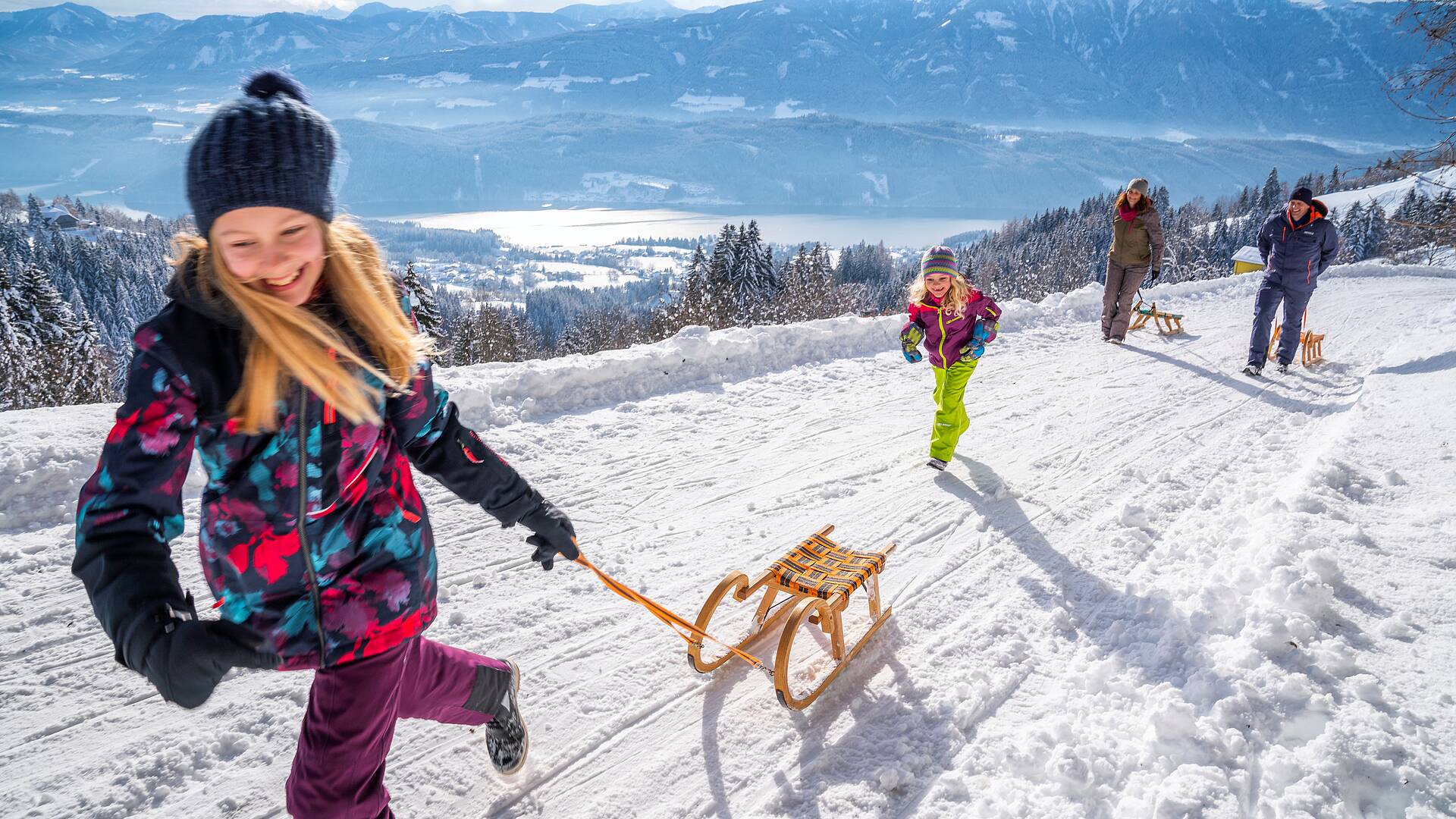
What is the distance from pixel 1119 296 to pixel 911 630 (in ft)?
28.9

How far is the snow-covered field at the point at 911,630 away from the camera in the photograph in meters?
2.85

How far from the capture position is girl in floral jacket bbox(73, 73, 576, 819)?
60.2 inches

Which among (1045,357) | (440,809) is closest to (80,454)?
(440,809)

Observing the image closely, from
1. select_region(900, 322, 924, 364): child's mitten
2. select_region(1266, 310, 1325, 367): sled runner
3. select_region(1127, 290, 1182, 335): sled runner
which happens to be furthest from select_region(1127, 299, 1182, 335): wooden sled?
select_region(900, 322, 924, 364): child's mitten

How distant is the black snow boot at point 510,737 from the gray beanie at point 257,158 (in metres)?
1.95

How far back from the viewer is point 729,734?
3250 millimetres

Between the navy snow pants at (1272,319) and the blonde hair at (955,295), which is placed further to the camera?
the navy snow pants at (1272,319)

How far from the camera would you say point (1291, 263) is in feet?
28.4

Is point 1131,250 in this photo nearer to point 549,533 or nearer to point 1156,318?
point 1156,318

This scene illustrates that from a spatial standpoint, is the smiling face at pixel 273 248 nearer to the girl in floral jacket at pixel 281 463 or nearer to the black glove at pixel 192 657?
the girl in floral jacket at pixel 281 463

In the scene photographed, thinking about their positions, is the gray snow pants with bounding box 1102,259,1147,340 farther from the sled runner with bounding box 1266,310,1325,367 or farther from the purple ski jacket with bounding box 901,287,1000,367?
the purple ski jacket with bounding box 901,287,1000,367

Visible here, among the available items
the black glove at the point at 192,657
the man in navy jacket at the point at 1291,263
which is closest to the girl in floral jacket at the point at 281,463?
the black glove at the point at 192,657

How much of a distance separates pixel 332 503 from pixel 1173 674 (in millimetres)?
3846

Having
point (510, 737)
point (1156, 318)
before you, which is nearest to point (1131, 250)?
point (1156, 318)
